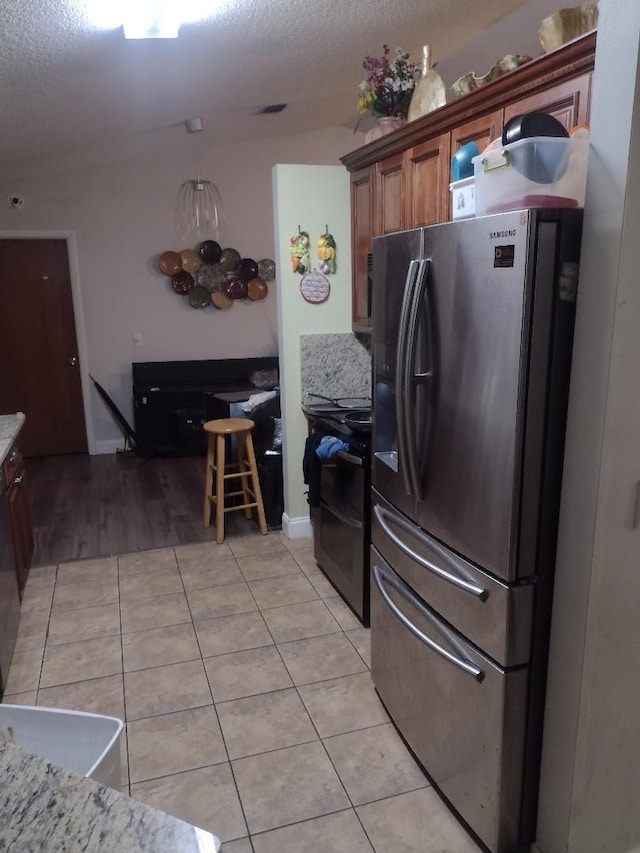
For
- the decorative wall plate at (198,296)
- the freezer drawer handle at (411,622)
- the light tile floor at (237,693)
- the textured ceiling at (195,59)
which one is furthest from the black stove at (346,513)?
the decorative wall plate at (198,296)

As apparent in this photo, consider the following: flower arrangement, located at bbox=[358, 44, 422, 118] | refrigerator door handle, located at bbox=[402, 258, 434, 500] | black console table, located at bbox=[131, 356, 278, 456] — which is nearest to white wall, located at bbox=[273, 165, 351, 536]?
flower arrangement, located at bbox=[358, 44, 422, 118]

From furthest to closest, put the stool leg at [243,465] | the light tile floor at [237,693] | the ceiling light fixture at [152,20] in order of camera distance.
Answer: the stool leg at [243,465] → the ceiling light fixture at [152,20] → the light tile floor at [237,693]

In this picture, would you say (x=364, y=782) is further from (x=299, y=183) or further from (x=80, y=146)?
(x=80, y=146)

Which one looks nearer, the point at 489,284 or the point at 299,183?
the point at 489,284

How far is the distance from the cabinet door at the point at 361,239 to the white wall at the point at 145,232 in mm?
2889

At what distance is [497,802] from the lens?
5.43 feet

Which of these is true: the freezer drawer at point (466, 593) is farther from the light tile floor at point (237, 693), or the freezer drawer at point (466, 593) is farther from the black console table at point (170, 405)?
the black console table at point (170, 405)

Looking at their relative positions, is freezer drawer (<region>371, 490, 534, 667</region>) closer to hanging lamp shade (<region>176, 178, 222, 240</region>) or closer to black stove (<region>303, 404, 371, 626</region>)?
black stove (<region>303, 404, 371, 626</region>)

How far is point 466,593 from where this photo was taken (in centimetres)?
169

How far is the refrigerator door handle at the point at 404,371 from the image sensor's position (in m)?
1.77

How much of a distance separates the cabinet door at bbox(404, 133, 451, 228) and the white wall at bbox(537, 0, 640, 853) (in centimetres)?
110

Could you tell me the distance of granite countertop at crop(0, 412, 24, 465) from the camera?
275cm

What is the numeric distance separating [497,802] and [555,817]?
148mm

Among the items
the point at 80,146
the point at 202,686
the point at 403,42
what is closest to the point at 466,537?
the point at 202,686
